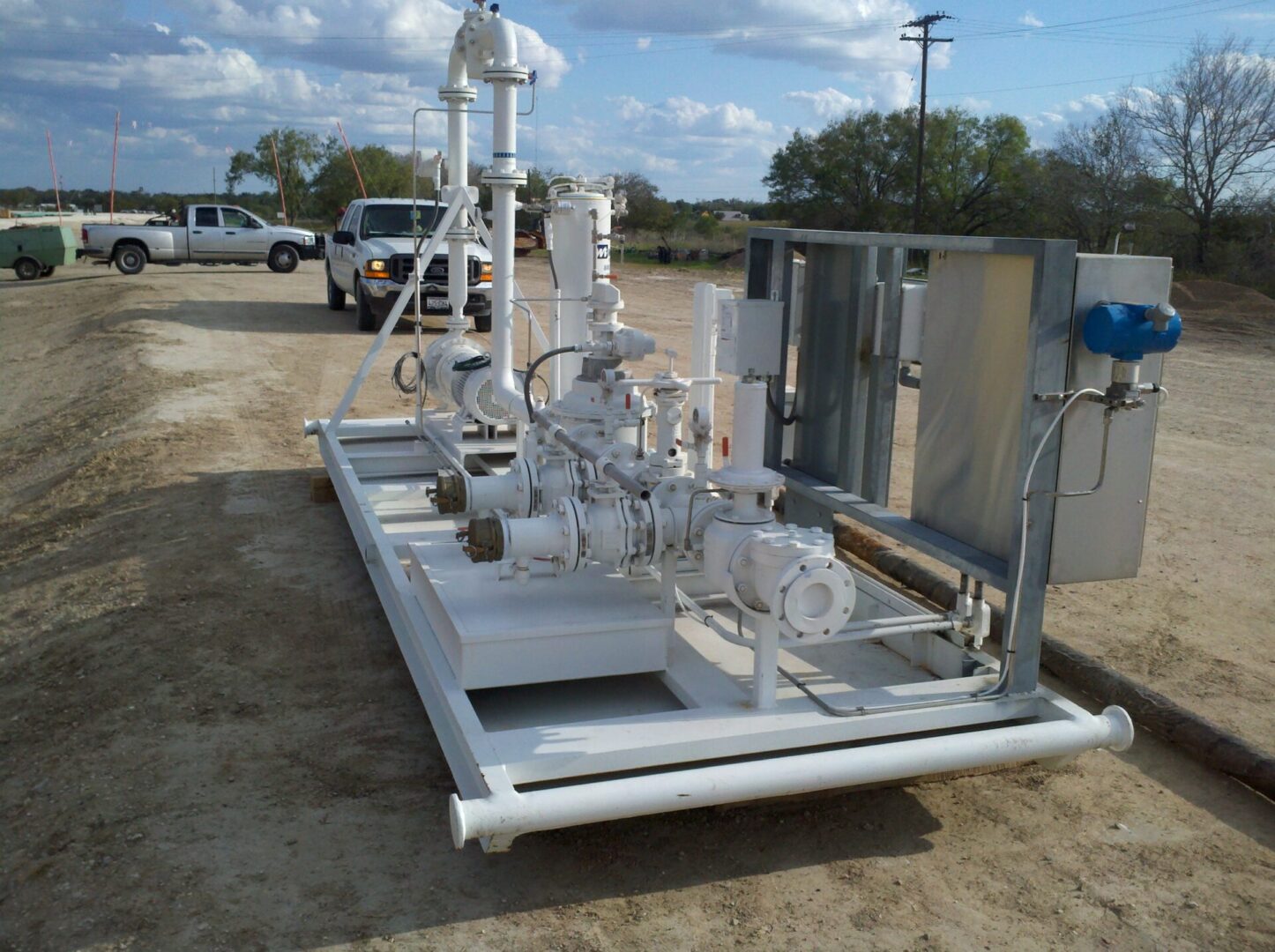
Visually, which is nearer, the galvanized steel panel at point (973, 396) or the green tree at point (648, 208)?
the galvanized steel panel at point (973, 396)

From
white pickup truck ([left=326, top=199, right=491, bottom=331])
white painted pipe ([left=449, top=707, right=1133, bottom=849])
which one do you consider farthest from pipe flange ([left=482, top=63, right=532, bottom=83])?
white pickup truck ([left=326, top=199, right=491, bottom=331])

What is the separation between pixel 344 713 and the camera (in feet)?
17.2

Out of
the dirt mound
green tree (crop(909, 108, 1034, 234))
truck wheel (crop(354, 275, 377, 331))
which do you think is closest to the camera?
truck wheel (crop(354, 275, 377, 331))

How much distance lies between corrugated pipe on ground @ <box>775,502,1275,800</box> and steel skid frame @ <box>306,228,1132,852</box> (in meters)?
0.71

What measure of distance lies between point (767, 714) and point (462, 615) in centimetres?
124

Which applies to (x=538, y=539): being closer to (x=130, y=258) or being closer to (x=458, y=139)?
(x=458, y=139)

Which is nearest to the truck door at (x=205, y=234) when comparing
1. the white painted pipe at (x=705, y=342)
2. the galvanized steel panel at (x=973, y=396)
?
the white painted pipe at (x=705, y=342)

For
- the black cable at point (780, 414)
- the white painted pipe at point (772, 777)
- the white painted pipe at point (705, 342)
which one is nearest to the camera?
Result: the white painted pipe at point (772, 777)

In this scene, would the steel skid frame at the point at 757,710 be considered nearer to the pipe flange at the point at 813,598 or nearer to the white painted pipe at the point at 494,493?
the white painted pipe at the point at 494,493

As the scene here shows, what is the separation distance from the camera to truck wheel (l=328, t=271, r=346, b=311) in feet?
68.5

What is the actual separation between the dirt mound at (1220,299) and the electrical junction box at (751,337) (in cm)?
1971

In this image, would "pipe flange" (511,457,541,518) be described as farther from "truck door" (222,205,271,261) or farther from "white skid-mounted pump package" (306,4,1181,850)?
"truck door" (222,205,271,261)

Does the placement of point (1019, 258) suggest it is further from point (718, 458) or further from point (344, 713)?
point (718, 458)

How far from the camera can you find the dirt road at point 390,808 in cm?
374
